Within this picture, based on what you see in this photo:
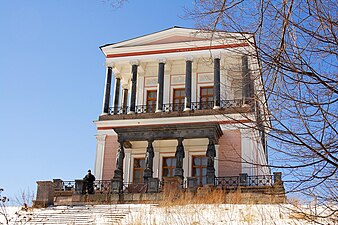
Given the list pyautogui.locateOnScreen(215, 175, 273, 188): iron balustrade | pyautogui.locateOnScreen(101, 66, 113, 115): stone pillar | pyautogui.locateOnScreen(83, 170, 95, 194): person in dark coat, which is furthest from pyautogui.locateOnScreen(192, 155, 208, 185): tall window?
pyautogui.locateOnScreen(83, 170, 95, 194): person in dark coat

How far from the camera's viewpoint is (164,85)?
29.4 meters

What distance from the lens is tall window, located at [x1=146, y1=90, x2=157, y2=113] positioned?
94.3 feet

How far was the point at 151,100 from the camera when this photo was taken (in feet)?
97.1

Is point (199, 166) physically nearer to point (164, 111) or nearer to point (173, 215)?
point (164, 111)

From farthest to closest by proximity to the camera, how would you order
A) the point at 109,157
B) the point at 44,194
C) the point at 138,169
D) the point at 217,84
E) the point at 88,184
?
the point at 109,157
the point at 138,169
the point at 217,84
the point at 88,184
the point at 44,194

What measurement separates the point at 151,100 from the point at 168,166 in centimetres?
432

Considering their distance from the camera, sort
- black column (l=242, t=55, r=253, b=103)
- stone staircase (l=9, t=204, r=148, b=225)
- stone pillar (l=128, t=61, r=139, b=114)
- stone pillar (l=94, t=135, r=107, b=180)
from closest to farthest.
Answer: black column (l=242, t=55, r=253, b=103)
stone staircase (l=9, t=204, r=148, b=225)
stone pillar (l=94, t=135, r=107, b=180)
stone pillar (l=128, t=61, r=139, b=114)

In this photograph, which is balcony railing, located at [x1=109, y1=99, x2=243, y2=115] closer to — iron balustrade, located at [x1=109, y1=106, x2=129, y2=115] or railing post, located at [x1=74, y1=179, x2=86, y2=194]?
iron balustrade, located at [x1=109, y1=106, x2=129, y2=115]

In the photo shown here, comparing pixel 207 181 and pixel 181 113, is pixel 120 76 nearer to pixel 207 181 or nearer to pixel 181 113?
pixel 181 113

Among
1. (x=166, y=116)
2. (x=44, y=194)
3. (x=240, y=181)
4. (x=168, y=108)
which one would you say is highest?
(x=168, y=108)

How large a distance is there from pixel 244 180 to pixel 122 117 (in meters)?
7.89

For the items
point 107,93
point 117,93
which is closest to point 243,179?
point 107,93

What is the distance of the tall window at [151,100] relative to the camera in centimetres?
2873

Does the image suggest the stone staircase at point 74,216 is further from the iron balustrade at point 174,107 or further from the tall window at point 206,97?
the tall window at point 206,97
